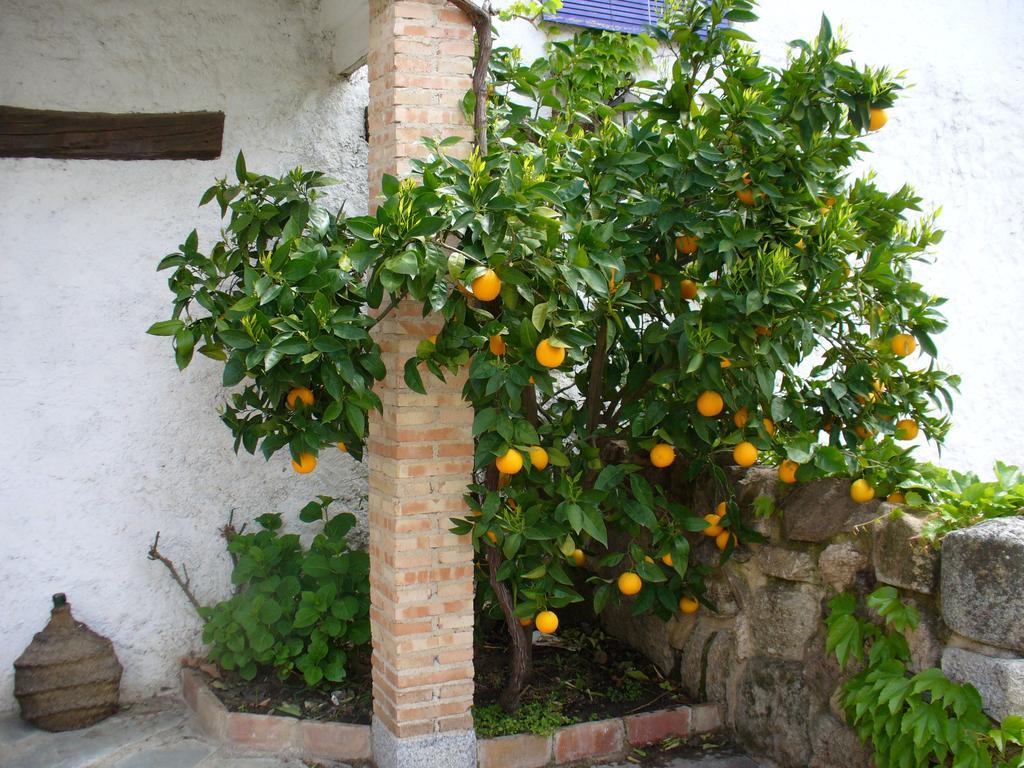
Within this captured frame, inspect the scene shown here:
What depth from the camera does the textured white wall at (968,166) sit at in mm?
5441

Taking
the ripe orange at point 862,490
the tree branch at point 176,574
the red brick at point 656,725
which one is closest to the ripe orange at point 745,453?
the ripe orange at point 862,490

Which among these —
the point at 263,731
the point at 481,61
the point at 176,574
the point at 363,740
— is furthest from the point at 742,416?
the point at 176,574

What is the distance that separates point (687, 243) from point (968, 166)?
9.92ft

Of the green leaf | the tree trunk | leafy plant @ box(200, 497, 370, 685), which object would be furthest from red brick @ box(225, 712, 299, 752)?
the green leaf

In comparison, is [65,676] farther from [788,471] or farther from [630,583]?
[788,471]

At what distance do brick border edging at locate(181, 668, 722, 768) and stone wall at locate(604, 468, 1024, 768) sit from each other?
0.53m

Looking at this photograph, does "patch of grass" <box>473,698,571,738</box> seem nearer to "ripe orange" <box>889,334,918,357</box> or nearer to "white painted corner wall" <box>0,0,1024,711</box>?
"white painted corner wall" <box>0,0,1024,711</box>

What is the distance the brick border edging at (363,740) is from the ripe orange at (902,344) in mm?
1827

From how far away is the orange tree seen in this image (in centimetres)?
300

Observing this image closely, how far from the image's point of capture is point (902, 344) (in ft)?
11.4

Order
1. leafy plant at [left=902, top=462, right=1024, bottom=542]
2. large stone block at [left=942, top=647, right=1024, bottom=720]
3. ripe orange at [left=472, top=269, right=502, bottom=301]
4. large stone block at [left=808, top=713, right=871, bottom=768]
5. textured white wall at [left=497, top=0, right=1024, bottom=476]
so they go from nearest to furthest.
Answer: large stone block at [left=942, top=647, right=1024, bottom=720] → ripe orange at [left=472, top=269, right=502, bottom=301] → leafy plant at [left=902, top=462, right=1024, bottom=542] → large stone block at [left=808, top=713, right=871, bottom=768] → textured white wall at [left=497, top=0, right=1024, bottom=476]

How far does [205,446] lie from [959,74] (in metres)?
4.74

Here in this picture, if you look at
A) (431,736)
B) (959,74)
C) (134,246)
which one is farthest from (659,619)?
(959,74)

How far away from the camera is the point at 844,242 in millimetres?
3219
